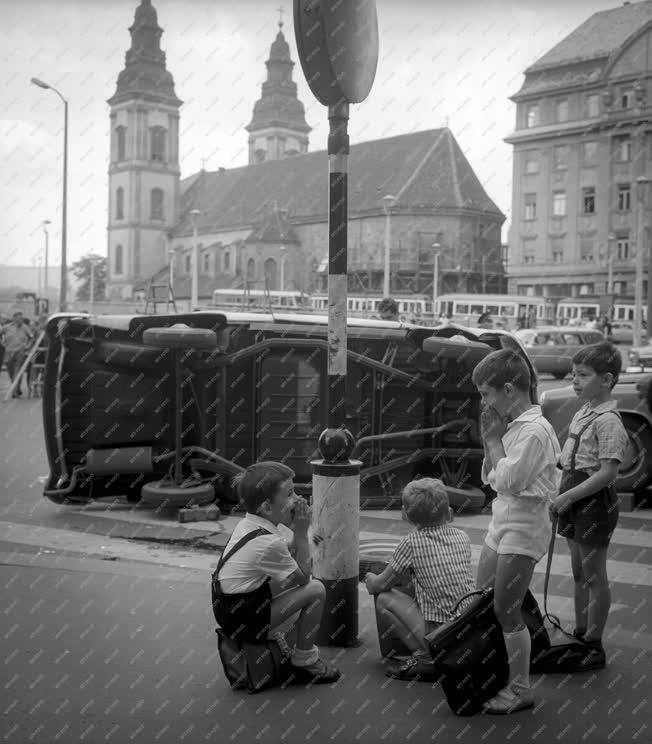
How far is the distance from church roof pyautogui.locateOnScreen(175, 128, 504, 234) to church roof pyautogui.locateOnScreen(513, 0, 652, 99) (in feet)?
28.4

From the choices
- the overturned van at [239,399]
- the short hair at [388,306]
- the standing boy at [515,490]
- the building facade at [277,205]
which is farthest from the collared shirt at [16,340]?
the building facade at [277,205]

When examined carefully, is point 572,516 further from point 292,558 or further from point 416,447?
point 416,447

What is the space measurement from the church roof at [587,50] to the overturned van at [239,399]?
66731 mm

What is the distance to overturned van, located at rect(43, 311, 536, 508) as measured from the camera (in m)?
8.38

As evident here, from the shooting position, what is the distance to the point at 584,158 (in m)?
71.1

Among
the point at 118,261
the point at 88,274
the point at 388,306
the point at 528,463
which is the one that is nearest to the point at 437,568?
the point at 528,463

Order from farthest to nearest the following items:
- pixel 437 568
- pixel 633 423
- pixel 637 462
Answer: pixel 633 423, pixel 637 462, pixel 437 568

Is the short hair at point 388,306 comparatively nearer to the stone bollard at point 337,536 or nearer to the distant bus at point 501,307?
the stone bollard at point 337,536

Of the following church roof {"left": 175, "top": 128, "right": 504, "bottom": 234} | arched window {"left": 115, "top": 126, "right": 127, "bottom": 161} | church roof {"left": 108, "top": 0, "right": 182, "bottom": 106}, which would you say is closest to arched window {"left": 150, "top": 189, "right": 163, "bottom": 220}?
church roof {"left": 175, "top": 128, "right": 504, "bottom": 234}

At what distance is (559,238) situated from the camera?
2808 inches

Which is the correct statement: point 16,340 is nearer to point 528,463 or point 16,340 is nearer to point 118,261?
point 528,463

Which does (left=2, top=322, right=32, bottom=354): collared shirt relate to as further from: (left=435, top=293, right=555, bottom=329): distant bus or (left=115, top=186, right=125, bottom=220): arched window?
(left=115, top=186, right=125, bottom=220): arched window

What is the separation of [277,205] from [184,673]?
90322mm

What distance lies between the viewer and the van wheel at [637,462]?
9.41 metres
